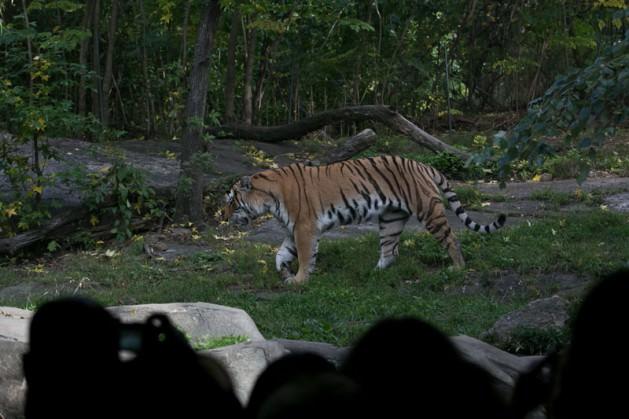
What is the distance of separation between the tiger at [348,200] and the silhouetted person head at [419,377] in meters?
8.57

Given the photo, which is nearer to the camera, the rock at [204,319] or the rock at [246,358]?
the rock at [246,358]

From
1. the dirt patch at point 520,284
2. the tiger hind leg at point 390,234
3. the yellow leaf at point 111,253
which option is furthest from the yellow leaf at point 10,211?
the dirt patch at point 520,284

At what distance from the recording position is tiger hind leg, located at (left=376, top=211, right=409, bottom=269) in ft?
32.4

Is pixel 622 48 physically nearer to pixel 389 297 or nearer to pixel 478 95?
pixel 389 297

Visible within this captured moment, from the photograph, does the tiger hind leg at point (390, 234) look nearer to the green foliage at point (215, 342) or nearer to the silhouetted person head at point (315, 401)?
the green foliage at point (215, 342)

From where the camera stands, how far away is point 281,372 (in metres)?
1.20

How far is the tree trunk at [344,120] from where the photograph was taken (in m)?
14.8

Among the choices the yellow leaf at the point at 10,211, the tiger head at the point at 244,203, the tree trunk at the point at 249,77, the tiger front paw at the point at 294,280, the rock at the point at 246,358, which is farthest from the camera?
the tree trunk at the point at 249,77

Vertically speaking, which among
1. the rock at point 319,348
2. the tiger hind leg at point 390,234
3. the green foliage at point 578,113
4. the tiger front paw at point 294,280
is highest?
the green foliage at point 578,113

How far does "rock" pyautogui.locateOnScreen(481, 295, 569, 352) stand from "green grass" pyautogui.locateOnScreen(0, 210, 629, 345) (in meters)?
0.33

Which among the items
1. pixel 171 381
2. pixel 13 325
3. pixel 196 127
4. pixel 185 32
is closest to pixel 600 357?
pixel 171 381

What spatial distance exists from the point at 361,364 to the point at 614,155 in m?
14.8

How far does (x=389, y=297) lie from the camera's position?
845 centimetres

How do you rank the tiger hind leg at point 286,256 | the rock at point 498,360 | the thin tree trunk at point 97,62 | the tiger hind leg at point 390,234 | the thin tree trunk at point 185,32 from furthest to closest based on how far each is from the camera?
1. the thin tree trunk at point 97,62
2. the thin tree trunk at point 185,32
3. the tiger hind leg at point 390,234
4. the tiger hind leg at point 286,256
5. the rock at point 498,360
